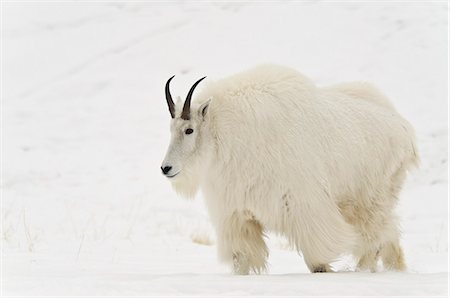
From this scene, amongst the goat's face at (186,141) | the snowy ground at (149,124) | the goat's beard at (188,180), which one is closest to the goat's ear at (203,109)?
the goat's face at (186,141)

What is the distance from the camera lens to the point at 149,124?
1631 centimetres

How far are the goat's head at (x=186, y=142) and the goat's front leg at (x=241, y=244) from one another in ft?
1.83

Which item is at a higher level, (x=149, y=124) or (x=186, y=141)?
(x=186, y=141)

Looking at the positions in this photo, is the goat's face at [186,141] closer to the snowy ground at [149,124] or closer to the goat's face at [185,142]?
the goat's face at [185,142]

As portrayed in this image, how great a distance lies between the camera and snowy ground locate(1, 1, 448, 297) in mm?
5934

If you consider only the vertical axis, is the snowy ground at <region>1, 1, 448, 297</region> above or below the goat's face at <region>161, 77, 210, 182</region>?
below

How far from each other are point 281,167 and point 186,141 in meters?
0.87

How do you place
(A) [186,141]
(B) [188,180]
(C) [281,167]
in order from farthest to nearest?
(B) [188,180], (A) [186,141], (C) [281,167]

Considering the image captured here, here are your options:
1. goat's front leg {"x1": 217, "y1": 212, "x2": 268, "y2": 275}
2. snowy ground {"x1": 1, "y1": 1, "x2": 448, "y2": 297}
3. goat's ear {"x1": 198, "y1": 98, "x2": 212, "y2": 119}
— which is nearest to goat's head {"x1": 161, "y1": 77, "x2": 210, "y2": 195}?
goat's ear {"x1": 198, "y1": 98, "x2": 212, "y2": 119}

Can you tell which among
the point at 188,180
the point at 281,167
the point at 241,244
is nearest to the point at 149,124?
the point at 188,180

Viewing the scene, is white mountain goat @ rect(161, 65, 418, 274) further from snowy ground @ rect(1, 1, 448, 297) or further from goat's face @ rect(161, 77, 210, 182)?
snowy ground @ rect(1, 1, 448, 297)

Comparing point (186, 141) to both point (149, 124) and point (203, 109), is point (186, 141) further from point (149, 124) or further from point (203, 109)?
point (149, 124)

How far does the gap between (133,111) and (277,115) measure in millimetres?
10805

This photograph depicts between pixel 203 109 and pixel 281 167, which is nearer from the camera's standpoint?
pixel 281 167
